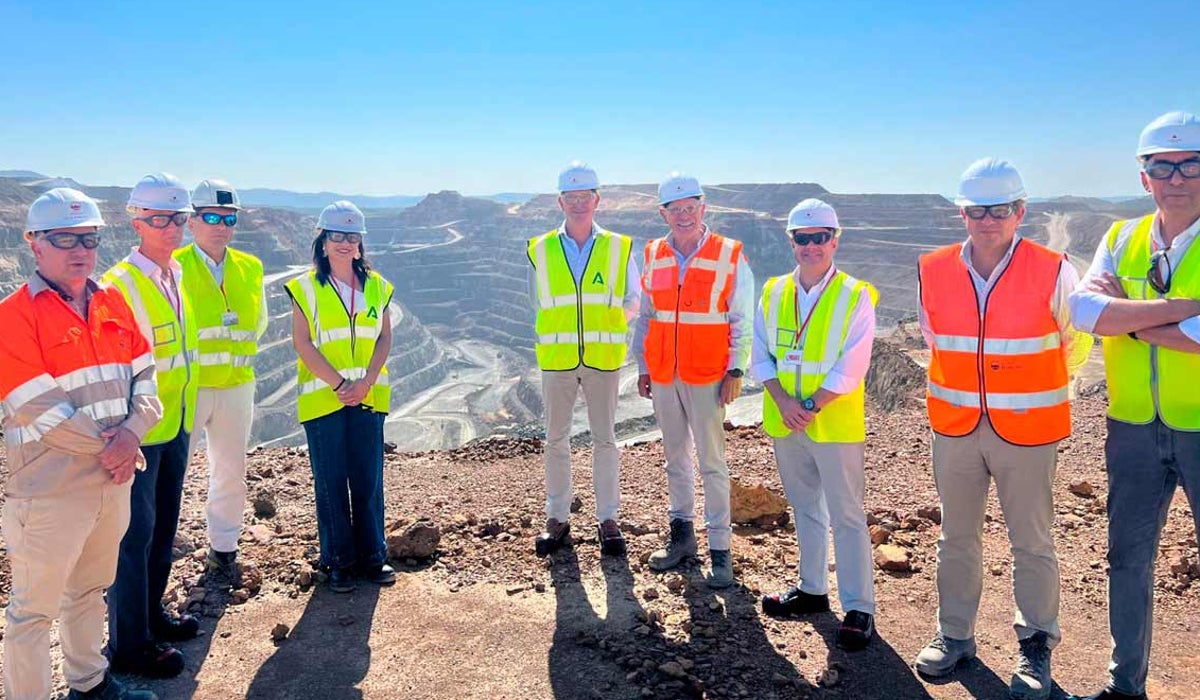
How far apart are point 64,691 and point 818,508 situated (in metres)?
4.01

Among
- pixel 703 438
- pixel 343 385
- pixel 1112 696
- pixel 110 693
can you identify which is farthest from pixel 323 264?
pixel 1112 696

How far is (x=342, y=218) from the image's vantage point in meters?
4.66

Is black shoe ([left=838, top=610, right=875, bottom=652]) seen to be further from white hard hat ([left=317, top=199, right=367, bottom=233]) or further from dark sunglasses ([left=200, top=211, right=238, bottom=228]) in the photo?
dark sunglasses ([left=200, top=211, right=238, bottom=228])

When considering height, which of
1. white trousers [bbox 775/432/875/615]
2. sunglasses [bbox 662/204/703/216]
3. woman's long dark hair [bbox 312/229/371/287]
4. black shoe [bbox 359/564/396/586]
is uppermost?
sunglasses [bbox 662/204/703/216]

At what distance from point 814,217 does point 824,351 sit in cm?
73

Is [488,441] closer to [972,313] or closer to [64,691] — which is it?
[64,691]

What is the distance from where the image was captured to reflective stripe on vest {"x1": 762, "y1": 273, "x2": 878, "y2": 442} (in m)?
A: 4.06

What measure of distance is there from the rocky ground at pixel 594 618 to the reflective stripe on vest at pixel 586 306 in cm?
143

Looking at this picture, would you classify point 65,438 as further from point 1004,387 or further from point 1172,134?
point 1172,134

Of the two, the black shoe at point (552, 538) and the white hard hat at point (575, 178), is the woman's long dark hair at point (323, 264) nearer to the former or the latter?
the white hard hat at point (575, 178)

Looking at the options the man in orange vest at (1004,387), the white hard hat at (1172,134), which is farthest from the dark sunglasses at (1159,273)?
the white hard hat at (1172,134)

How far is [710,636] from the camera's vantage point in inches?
166

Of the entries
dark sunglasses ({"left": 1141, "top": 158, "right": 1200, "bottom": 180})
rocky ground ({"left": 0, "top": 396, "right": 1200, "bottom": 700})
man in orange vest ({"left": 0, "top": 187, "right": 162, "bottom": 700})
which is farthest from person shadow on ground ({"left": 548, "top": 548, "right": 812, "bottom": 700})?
dark sunglasses ({"left": 1141, "top": 158, "right": 1200, "bottom": 180})

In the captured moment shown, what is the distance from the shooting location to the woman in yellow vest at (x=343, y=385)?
15.2 ft
